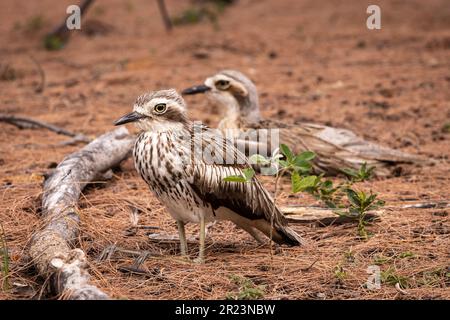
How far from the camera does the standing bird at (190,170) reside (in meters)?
4.32

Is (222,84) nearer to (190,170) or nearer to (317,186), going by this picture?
(317,186)

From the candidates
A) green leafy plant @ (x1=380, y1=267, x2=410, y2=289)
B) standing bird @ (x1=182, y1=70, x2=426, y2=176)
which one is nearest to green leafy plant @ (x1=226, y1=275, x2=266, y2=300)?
green leafy plant @ (x1=380, y1=267, x2=410, y2=289)

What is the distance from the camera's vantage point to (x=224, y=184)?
14.5 ft

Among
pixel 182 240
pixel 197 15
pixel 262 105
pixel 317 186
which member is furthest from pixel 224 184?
pixel 197 15

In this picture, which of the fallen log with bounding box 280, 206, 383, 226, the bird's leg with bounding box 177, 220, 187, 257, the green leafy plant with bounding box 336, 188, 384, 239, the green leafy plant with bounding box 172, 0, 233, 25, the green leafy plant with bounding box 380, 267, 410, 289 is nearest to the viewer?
the green leafy plant with bounding box 380, 267, 410, 289

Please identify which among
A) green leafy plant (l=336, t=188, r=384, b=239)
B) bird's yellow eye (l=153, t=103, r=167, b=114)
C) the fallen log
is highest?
bird's yellow eye (l=153, t=103, r=167, b=114)

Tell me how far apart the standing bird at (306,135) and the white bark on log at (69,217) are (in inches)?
46.7

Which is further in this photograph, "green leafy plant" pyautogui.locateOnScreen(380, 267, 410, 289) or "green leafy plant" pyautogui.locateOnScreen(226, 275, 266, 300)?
"green leafy plant" pyautogui.locateOnScreen(380, 267, 410, 289)

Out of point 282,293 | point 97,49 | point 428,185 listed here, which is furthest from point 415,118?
point 97,49

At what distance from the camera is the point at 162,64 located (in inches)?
458

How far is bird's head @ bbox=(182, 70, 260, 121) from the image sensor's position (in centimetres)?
720

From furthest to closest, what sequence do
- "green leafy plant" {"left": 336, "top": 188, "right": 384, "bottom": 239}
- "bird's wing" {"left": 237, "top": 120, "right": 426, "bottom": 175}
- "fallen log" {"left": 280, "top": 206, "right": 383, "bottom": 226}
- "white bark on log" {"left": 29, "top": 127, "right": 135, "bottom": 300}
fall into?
"bird's wing" {"left": 237, "top": 120, "right": 426, "bottom": 175} → "fallen log" {"left": 280, "top": 206, "right": 383, "bottom": 226} → "green leafy plant" {"left": 336, "top": 188, "right": 384, "bottom": 239} → "white bark on log" {"left": 29, "top": 127, "right": 135, "bottom": 300}

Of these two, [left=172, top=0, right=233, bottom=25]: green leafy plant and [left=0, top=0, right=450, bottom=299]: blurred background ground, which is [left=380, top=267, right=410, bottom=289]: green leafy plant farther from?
[left=172, top=0, right=233, bottom=25]: green leafy plant
